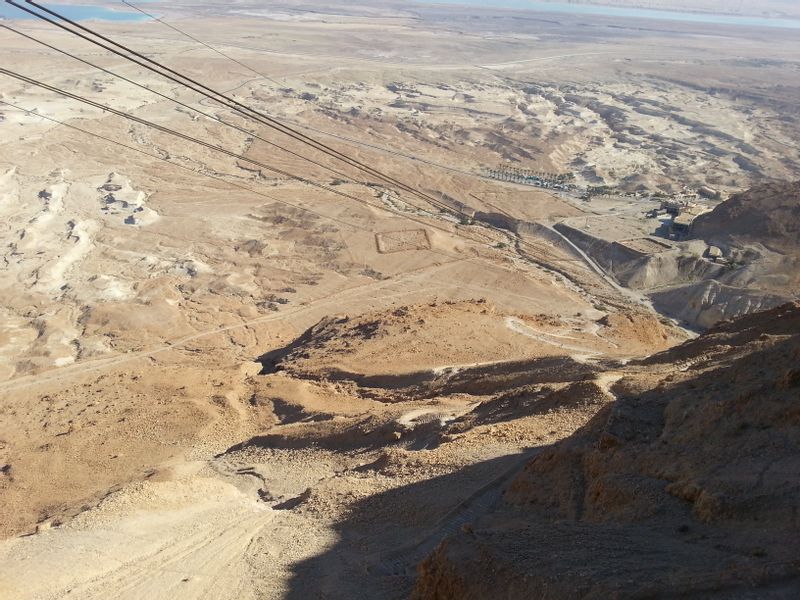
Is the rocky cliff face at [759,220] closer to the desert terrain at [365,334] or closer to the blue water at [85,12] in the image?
the desert terrain at [365,334]

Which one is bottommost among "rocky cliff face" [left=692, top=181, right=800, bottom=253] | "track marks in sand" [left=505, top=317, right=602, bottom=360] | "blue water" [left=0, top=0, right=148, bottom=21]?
"track marks in sand" [left=505, top=317, right=602, bottom=360]

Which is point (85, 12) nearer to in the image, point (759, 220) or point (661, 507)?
point (759, 220)

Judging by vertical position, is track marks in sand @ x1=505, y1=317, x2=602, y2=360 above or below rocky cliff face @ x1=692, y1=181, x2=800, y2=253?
below

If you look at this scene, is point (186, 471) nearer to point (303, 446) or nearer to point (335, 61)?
point (303, 446)

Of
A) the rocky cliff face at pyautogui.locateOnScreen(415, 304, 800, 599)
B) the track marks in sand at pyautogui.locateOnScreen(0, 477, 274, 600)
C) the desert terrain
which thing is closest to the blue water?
Result: the desert terrain

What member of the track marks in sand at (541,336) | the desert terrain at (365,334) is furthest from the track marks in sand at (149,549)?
the track marks in sand at (541,336)

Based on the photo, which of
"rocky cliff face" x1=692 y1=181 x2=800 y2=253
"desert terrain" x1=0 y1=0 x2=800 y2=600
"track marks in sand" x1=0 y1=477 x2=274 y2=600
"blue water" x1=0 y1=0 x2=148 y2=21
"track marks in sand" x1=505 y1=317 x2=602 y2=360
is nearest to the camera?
"desert terrain" x1=0 y1=0 x2=800 y2=600

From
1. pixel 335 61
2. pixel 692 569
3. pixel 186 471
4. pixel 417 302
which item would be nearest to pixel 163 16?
pixel 335 61

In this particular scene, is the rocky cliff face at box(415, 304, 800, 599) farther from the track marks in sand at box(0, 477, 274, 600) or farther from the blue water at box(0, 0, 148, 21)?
the blue water at box(0, 0, 148, 21)
